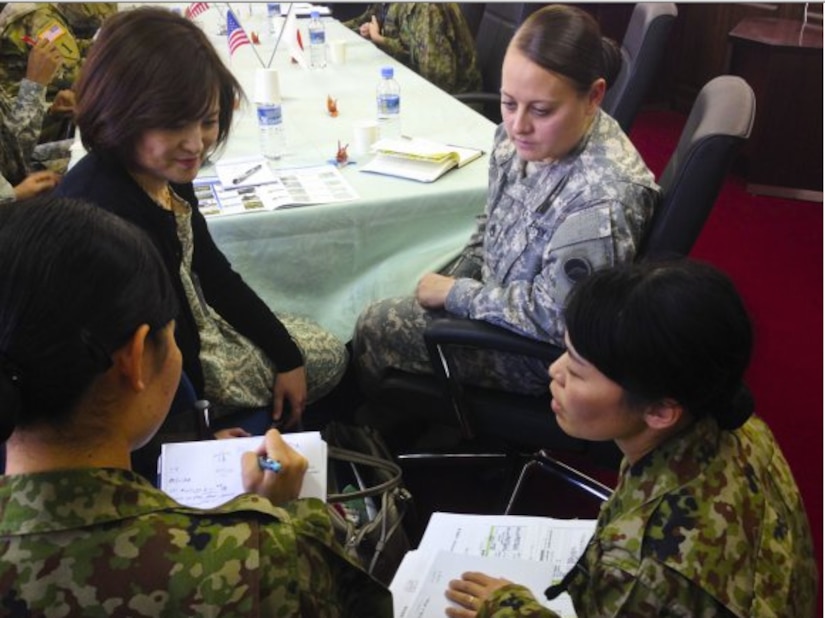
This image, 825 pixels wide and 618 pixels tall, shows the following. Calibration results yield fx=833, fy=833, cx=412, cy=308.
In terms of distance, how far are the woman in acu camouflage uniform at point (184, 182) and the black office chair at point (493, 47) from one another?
1736mm

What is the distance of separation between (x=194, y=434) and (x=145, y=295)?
65 cm

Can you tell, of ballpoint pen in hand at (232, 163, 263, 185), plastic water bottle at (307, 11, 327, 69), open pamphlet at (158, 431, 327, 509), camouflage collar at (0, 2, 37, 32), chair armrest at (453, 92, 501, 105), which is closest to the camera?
open pamphlet at (158, 431, 327, 509)

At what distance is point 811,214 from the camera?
359 centimetres

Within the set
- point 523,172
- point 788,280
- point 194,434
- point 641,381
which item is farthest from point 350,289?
point 788,280

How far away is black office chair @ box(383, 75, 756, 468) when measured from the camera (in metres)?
1.44

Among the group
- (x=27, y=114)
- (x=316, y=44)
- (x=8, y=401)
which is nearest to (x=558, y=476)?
(x=8, y=401)

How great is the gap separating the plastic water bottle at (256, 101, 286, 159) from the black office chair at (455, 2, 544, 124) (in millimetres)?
1027

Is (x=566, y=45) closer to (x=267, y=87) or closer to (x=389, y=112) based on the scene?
(x=389, y=112)

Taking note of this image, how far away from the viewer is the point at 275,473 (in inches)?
42.3

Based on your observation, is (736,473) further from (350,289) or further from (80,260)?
(350,289)

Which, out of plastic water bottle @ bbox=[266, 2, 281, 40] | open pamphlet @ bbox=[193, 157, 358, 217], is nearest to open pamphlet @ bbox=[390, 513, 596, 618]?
open pamphlet @ bbox=[193, 157, 358, 217]

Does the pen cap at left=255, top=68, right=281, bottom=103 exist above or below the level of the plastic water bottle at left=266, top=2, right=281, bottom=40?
above

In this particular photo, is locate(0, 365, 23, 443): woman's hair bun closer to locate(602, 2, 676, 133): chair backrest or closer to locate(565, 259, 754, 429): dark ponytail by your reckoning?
locate(565, 259, 754, 429): dark ponytail

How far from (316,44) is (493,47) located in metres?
0.71
